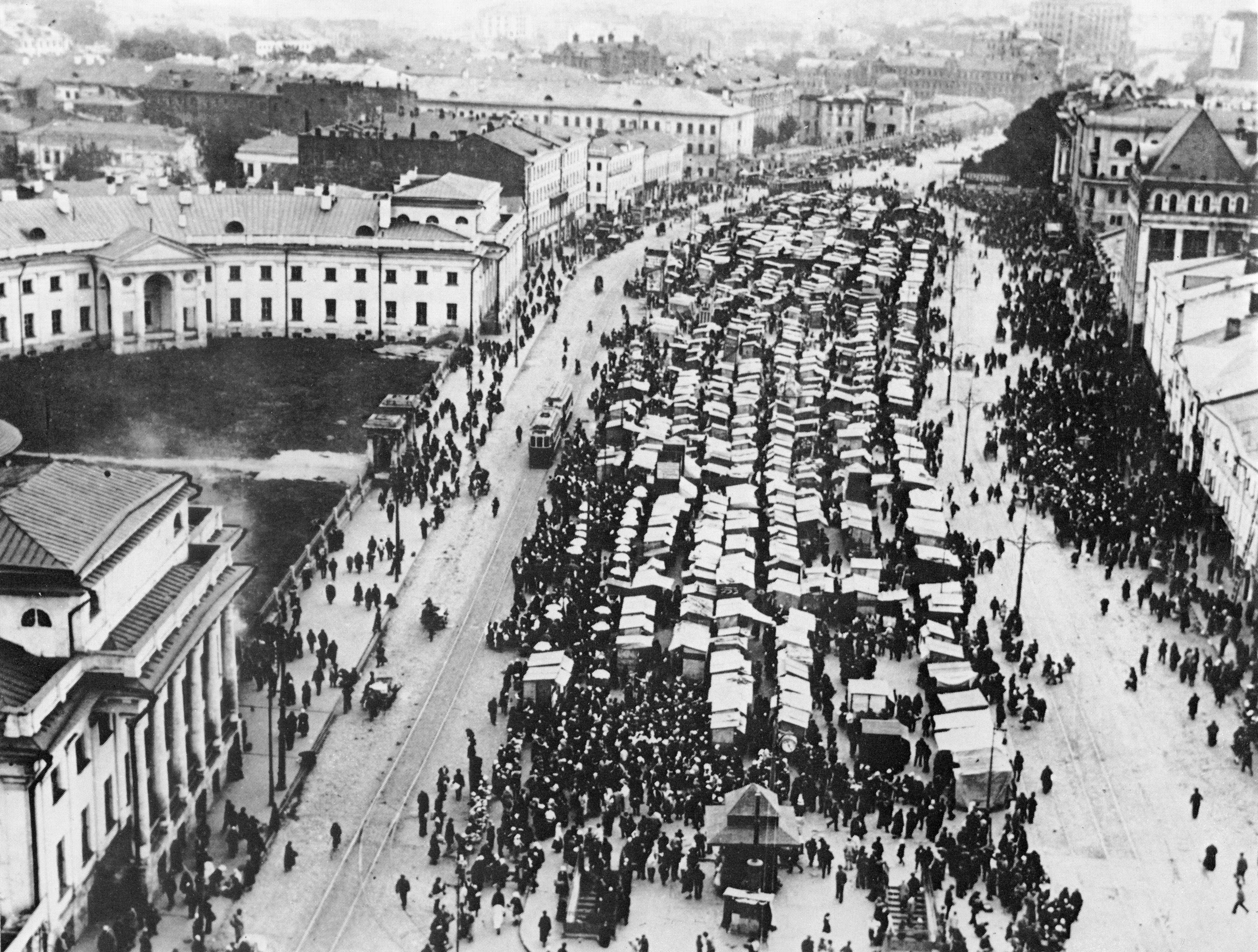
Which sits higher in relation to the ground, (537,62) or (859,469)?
(537,62)

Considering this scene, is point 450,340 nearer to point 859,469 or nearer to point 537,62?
point 859,469

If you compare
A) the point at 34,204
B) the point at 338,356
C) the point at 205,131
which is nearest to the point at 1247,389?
the point at 338,356

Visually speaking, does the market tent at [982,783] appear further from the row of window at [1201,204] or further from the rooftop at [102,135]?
the rooftop at [102,135]

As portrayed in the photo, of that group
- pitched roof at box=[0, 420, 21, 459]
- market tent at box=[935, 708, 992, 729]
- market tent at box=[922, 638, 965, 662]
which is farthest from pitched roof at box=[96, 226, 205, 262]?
market tent at box=[935, 708, 992, 729]

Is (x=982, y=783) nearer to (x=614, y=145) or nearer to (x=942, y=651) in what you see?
(x=942, y=651)

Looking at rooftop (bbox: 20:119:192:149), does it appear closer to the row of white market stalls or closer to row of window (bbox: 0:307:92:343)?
row of window (bbox: 0:307:92:343)

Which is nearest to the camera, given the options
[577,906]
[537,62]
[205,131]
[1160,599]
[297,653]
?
[577,906]
